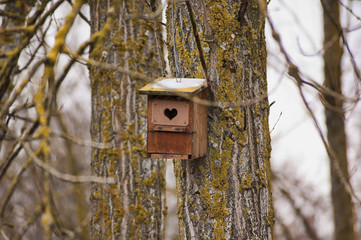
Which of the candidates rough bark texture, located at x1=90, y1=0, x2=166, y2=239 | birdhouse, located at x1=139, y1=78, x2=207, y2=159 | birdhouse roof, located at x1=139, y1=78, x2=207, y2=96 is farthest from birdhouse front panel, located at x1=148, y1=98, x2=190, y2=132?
rough bark texture, located at x1=90, y1=0, x2=166, y2=239

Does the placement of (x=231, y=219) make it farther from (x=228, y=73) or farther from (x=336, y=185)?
(x=336, y=185)

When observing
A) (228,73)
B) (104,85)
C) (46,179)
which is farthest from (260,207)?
(104,85)

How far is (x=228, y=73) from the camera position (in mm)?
2695

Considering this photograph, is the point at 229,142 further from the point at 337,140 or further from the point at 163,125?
the point at 337,140

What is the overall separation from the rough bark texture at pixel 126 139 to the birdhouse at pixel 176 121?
57.3 inches

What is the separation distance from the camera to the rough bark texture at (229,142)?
2.63 metres

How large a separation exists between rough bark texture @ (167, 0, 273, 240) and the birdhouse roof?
0.12m

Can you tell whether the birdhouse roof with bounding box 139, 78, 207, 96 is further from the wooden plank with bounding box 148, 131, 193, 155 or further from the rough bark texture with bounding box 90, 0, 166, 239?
the rough bark texture with bounding box 90, 0, 166, 239

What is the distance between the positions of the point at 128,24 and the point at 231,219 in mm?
2388

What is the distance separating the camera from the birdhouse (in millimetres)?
2566

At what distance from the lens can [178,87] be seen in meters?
2.54

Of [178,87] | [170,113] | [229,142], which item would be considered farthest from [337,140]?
[178,87]

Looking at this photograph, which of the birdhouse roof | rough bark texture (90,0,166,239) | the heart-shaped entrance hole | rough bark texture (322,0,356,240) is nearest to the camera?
the birdhouse roof

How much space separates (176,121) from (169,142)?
0.13 meters
